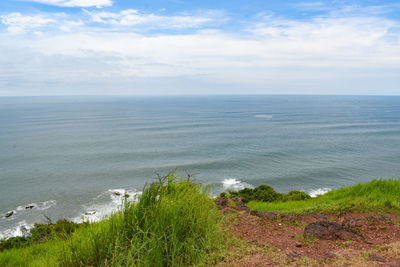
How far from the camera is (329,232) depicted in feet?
22.3

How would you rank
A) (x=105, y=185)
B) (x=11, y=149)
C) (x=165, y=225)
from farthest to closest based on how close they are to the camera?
(x=11, y=149) → (x=105, y=185) → (x=165, y=225)

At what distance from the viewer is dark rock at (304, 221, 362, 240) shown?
6.69 m

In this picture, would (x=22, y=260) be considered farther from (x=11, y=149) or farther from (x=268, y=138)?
(x=268, y=138)

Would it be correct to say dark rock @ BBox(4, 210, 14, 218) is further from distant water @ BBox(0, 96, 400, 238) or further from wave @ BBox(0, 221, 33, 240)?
wave @ BBox(0, 221, 33, 240)

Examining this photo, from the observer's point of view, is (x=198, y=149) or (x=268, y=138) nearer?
(x=198, y=149)

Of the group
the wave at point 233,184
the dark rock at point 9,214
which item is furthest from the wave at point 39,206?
the wave at point 233,184

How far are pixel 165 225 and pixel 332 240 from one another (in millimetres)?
4240

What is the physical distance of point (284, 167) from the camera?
39438mm

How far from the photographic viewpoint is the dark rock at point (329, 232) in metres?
6.69

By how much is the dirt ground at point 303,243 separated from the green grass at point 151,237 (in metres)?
0.68

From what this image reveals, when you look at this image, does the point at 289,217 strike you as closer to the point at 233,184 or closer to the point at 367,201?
the point at 367,201

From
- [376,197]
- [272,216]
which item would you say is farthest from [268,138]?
[272,216]

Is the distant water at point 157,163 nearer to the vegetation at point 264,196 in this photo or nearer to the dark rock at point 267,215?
the vegetation at point 264,196

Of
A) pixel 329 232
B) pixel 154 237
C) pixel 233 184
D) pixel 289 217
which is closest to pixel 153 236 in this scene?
pixel 154 237
